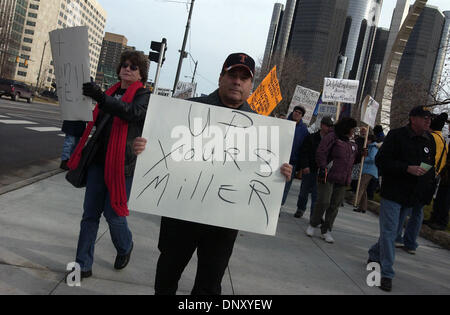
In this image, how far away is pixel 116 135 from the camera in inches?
120

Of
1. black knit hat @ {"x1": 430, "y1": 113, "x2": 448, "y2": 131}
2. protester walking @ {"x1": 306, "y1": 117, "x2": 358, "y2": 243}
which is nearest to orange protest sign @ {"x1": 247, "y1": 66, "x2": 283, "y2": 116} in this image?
protester walking @ {"x1": 306, "y1": 117, "x2": 358, "y2": 243}

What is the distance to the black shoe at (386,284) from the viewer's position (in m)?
4.20

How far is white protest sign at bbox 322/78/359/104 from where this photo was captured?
1021 cm

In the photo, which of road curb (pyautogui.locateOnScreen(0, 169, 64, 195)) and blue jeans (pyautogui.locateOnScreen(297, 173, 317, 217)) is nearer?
road curb (pyautogui.locateOnScreen(0, 169, 64, 195))

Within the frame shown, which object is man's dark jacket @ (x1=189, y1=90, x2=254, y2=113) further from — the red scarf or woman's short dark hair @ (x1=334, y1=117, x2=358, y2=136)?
woman's short dark hair @ (x1=334, y1=117, x2=358, y2=136)

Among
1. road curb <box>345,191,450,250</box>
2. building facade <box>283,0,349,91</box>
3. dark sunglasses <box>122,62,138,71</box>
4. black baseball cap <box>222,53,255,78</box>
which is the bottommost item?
road curb <box>345,191,450,250</box>

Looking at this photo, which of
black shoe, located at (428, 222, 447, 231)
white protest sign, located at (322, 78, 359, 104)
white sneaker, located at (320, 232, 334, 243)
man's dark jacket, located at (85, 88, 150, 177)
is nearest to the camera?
man's dark jacket, located at (85, 88, 150, 177)

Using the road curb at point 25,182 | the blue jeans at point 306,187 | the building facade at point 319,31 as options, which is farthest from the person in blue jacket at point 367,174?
the building facade at point 319,31

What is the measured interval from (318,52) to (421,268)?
103 metres

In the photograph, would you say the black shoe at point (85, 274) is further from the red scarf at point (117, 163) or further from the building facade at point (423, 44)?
the building facade at point (423, 44)

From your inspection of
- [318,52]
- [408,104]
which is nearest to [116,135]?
[408,104]

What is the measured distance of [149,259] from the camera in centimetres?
395

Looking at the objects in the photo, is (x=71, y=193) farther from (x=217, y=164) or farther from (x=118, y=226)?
(x=217, y=164)

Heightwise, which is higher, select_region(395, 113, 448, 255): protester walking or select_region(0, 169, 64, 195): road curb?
select_region(395, 113, 448, 255): protester walking
